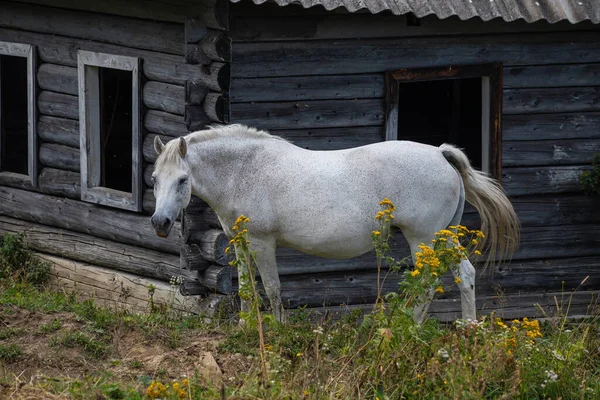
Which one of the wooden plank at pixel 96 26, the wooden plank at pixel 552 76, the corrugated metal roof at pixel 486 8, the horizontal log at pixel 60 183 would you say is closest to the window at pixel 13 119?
the horizontal log at pixel 60 183

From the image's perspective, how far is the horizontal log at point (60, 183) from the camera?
10781 mm

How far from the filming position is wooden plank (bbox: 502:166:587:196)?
10.3 m

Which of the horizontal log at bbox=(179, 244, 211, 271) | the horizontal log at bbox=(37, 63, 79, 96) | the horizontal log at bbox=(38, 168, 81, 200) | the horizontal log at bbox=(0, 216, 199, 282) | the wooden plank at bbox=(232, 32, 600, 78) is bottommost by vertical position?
the horizontal log at bbox=(0, 216, 199, 282)

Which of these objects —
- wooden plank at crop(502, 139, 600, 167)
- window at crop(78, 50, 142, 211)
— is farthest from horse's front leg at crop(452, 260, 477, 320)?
window at crop(78, 50, 142, 211)

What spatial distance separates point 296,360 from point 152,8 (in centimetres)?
390

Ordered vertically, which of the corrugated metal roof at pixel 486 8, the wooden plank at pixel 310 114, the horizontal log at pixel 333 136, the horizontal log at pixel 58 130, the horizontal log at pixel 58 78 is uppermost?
the corrugated metal roof at pixel 486 8

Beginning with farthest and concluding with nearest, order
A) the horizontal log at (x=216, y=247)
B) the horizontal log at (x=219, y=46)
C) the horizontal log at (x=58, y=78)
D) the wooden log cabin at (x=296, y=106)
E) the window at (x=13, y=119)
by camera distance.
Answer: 1. the window at (x=13, y=119)
2. the horizontal log at (x=58, y=78)
3. the wooden log cabin at (x=296, y=106)
4. the horizontal log at (x=216, y=247)
5. the horizontal log at (x=219, y=46)

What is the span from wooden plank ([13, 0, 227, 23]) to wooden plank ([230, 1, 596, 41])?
319 millimetres

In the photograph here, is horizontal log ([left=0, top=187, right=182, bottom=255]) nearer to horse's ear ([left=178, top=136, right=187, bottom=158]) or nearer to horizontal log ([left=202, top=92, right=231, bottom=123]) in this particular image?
horizontal log ([left=202, top=92, right=231, bottom=123])

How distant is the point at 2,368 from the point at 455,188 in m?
3.46

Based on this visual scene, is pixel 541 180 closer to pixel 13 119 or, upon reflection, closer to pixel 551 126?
pixel 551 126

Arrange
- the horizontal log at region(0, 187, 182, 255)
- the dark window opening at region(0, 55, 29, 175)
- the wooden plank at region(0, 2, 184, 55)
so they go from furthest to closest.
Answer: the dark window opening at region(0, 55, 29, 175), the horizontal log at region(0, 187, 182, 255), the wooden plank at region(0, 2, 184, 55)

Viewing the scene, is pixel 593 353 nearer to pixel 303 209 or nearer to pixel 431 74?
pixel 303 209

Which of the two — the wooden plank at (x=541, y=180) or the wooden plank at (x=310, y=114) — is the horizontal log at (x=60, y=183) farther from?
the wooden plank at (x=541, y=180)
